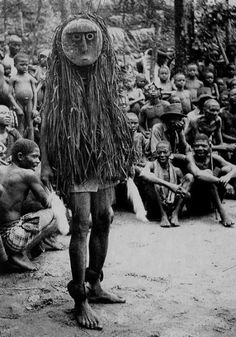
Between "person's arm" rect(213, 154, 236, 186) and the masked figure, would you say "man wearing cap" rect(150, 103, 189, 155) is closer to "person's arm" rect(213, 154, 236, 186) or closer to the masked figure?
"person's arm" rect(213, 154, 236, 186)

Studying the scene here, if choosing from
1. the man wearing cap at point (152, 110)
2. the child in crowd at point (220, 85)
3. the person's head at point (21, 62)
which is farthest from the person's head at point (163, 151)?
the child in crowd at point (220, 85)

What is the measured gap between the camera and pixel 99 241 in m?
3.69

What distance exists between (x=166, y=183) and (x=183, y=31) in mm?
6675

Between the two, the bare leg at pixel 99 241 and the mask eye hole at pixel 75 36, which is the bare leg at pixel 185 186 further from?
the mask eye hole at pixel 75 36

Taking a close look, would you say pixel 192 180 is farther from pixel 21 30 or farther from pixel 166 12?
pixel 166 12

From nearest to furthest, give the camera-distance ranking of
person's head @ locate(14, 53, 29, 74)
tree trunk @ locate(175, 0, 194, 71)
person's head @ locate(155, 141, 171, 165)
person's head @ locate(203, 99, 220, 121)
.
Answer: person's head @ locate(155, 141, 171, 165)
person's head @ locate(203, 99, 220, 121)
person's head @ locate(14, 53, 29, 74)
tree trunk @ locate(175, 0, 194, 71)

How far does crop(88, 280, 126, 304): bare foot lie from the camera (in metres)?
3.84

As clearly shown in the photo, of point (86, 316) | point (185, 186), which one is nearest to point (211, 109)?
point (185, 186)

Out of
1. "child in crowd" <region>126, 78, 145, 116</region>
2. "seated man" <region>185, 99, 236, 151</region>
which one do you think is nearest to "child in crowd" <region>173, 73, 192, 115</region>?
"child in crowd" <region>126, 78, 145, 116</region>

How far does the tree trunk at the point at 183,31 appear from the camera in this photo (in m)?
12.1

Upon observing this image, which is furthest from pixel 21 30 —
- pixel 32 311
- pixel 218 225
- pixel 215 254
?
pixel 32 311

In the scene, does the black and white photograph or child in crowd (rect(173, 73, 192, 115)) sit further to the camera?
child in crowd (rect(173, 73, 192, 115))

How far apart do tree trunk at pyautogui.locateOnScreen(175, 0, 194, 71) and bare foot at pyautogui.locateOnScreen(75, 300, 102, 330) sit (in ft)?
30.4

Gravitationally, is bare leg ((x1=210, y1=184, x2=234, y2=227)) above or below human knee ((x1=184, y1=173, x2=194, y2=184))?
below
